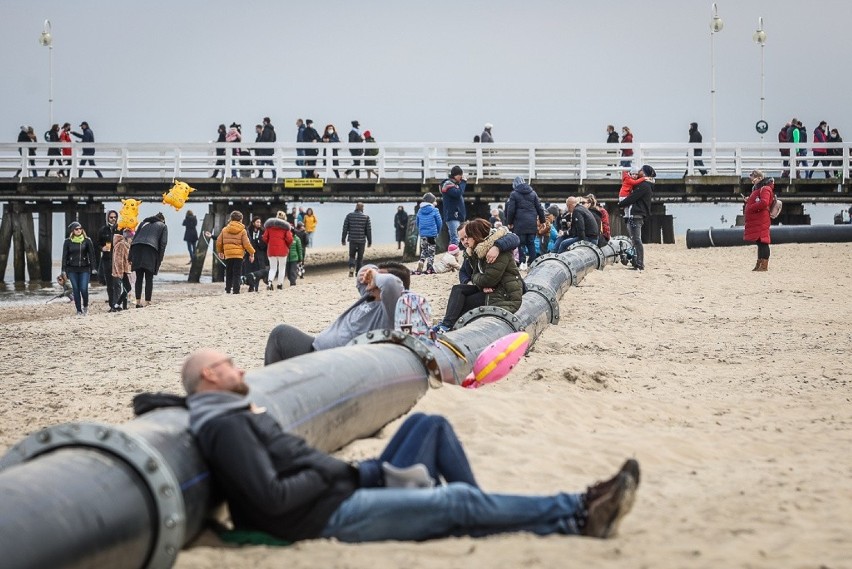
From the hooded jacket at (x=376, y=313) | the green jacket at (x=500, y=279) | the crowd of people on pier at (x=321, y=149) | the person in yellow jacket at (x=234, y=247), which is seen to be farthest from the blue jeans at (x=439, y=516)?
the crowd of people on pier at (x=321, y=149)

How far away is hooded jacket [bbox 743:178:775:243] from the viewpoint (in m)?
19.5

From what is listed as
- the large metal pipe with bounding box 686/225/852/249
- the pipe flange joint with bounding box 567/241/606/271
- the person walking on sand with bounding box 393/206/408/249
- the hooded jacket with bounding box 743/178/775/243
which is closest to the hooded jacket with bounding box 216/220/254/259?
the pipe flange joint with bounding box 567/241/606/271

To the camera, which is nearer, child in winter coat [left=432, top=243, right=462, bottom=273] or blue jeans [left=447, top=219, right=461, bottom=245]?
child in winter coat [left=432, top=243, right=462, bottom=273]

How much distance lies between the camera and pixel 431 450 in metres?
5.23

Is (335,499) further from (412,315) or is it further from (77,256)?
(77,256)

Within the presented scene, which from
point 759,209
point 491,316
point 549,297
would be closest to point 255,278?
point 759,209

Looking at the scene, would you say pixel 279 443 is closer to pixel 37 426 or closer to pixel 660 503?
pixel 660 503

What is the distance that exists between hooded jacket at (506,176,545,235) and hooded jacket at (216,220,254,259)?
4.58 m

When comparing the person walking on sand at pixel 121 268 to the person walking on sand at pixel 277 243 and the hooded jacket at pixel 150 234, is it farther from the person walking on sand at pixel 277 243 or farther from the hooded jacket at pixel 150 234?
the person walking on sand at pixel 277 243

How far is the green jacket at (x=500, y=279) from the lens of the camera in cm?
1148

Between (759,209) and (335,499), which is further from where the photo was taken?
(759,209)

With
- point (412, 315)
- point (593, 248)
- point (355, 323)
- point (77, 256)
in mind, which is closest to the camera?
point (355, 323)

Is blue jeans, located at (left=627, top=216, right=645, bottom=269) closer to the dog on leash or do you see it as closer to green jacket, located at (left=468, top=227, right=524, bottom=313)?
the dog on leash

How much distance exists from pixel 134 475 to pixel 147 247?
14404 millimetres
